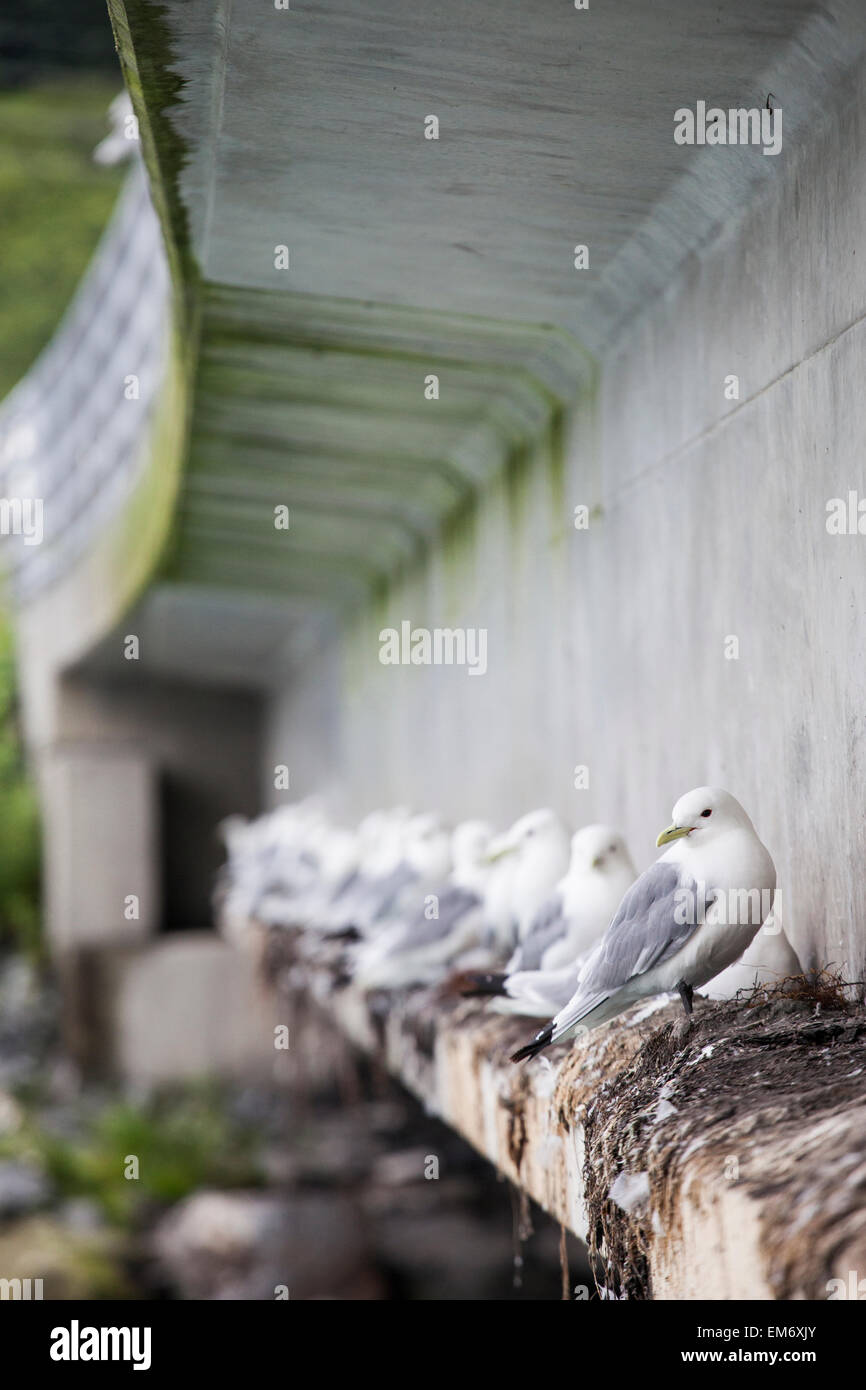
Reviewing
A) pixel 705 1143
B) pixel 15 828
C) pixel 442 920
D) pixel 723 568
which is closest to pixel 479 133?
pixel 723 568

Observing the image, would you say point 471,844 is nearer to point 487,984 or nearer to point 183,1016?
point 487,984

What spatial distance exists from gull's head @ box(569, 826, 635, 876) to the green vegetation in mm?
19764

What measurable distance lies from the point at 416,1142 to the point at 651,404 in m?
8.40

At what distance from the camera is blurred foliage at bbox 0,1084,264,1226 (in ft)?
40.7

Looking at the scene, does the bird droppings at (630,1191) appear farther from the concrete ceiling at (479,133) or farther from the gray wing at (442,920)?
the gray wing at (442,920)

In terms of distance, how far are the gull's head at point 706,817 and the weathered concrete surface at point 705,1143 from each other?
0.41m

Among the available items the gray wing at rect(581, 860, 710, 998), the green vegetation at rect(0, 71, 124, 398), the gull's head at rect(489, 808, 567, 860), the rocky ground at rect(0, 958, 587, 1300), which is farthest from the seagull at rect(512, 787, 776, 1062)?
the green vegetation at rect(0, 71, 124, 398)

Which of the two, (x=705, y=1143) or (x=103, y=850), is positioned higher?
(x=103, y=850)

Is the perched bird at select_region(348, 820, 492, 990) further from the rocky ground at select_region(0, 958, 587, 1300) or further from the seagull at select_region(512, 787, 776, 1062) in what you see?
the rocky ground at select_region(0, 958, 587, 1300)

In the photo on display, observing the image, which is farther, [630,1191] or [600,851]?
[600,851]

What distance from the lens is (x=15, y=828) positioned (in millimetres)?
17922

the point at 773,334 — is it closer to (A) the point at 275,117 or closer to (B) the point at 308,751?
(A) the point at 275,117

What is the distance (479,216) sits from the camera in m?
4.73

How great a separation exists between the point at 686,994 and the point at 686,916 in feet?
0.66
